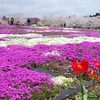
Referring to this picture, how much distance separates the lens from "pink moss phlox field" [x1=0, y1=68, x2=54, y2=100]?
1138 centimetres

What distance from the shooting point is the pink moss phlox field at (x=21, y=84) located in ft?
37.3

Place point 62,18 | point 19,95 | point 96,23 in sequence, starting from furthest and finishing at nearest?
point 62,18 < point 96,23 < point 19,95

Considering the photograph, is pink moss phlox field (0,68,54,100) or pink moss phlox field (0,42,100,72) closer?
pink moss phlox field (0,68,54,100)

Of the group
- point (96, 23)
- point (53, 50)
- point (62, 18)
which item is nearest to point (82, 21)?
point (96, 23)

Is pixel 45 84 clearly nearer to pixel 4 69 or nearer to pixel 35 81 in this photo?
pixel 35 81

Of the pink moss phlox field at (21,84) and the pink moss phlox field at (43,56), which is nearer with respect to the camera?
the pink moss phlox field at (21,84)

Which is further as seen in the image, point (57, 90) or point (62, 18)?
point (62, 18)

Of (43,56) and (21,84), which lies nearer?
(21,84)

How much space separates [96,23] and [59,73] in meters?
83.6

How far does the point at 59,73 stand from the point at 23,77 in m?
3.03

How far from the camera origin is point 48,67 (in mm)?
17047

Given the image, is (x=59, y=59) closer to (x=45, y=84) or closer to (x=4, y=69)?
(x=4, y=69)

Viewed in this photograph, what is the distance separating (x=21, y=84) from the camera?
12.4 metres

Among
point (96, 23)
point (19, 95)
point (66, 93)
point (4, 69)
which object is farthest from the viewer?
point (96, 23)
